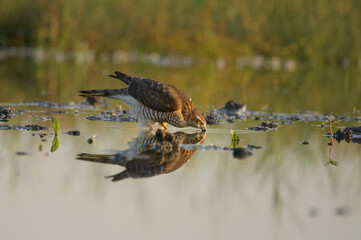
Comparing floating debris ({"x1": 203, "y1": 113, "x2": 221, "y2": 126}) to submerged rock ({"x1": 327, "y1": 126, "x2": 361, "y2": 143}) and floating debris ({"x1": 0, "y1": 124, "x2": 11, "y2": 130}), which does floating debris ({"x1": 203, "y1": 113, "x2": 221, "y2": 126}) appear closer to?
submerged rock ({"x1": 327, "y1": 126, "x2": 361, "y2": 143})

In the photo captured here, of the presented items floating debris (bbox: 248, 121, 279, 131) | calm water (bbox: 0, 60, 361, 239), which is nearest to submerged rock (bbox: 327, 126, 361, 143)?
calm water (bbox: 0, 60, 361, 239)

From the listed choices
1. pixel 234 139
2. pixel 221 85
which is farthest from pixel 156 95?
pixel 221 85

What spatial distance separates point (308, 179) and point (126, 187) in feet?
5.67

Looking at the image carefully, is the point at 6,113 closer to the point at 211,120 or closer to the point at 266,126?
the point at 211,120

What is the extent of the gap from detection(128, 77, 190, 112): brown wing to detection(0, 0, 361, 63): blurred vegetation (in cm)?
1536

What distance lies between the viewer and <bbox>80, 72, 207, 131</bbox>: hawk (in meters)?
9.08

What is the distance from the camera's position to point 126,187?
5668 mm

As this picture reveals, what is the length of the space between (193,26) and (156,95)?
17.4m

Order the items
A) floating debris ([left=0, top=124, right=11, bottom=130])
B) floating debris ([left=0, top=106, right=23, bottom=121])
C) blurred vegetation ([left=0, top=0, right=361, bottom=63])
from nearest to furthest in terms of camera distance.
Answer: floating debris ([left=0, top=124, right=11, bottom=130])
floating debris ([left=0, top=106, right=23, bottom=121])
blurred vegetation ([left=0, top=0, right=361, bottom=63])

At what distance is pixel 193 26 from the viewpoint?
86.1 ft

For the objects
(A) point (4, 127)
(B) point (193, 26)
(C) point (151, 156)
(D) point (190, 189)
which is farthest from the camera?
(B) point (193, 26)

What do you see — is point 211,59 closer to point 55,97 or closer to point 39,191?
point 55,97

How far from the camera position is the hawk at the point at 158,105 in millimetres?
9078

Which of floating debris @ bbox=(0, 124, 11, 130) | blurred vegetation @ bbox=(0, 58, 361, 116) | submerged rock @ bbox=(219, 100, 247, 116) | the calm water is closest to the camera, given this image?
the calm water
